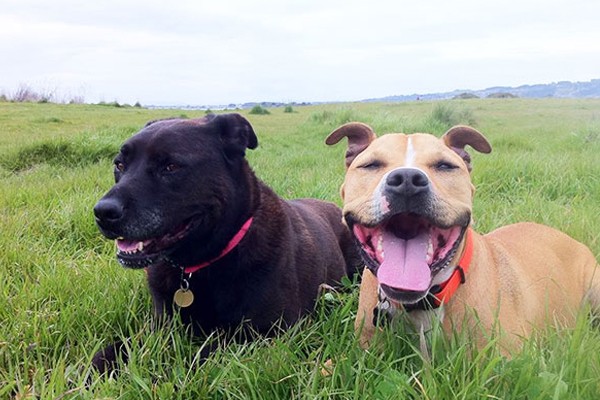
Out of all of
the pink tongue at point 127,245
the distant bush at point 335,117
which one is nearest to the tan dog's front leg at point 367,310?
the pink tongue at point 127,245

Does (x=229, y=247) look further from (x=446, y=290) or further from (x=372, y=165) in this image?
(x=446, y=290)

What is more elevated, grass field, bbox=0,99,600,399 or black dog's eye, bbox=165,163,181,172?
black dog's eye, bbox=165,163,181,172

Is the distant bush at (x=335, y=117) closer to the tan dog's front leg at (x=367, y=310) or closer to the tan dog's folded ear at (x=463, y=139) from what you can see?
the tan dog's folded ear at (x=463, y=139)

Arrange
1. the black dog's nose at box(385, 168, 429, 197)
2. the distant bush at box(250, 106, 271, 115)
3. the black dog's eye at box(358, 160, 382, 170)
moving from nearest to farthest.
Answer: the black dog's nose at box(385, 168, 429, 197)
the black dog's eye at box(358, 160, 382, 170)
the distant bush at box(250, 106, 271, 115)

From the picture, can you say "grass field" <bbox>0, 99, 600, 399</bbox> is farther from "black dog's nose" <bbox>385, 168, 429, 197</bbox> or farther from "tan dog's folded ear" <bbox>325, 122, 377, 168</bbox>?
"tan dog's folded ear" <bbox>325, 122, 377, 168</bbox>

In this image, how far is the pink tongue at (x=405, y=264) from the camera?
2018mm

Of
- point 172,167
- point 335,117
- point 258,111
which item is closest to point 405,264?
point 172,167

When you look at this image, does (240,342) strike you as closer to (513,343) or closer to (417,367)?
(417,367)

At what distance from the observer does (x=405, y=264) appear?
2080mm

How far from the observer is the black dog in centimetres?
255

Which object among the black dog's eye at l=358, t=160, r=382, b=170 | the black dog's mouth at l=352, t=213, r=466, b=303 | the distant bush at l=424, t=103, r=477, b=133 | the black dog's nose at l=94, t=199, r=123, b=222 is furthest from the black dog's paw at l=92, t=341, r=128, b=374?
the distant bush at l=424, t=103, r=477, b=133

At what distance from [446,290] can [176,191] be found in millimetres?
1367

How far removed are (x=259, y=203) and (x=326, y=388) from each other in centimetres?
145

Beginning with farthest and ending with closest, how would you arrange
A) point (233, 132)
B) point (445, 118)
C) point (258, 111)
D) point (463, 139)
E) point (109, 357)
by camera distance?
point (258, 111) < point (445, 118) < point (233, 132) < point (463, 139) < point (109, 357)
